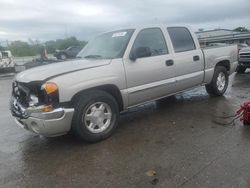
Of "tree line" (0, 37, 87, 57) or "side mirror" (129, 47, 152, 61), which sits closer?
"side mirror" (129, 47, 152, 61)

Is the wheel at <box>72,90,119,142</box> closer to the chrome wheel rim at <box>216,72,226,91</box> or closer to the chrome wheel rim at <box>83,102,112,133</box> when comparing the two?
the chrome wheel rim at <box>83,102,112,133</box>

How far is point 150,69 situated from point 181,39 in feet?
4.61

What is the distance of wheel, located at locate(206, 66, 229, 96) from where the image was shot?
7.13 meters

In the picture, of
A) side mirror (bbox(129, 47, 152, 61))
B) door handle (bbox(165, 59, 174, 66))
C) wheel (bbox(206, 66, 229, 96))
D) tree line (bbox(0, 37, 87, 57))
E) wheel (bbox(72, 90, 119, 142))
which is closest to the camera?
wheel (bbox(72, 90, 119, 142))

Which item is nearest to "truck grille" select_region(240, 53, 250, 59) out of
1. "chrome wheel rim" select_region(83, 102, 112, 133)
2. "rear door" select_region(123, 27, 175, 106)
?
"rear door" select_region(123, 27, 175, 106)

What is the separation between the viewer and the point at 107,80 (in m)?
4.59

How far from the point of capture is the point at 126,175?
3.44 meters

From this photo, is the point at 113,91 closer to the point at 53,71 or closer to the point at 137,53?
the point at 137,53

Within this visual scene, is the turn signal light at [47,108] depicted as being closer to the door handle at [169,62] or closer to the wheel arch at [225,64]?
the door handle at [169,62]

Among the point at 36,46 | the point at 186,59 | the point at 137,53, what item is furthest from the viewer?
the point at 36,46

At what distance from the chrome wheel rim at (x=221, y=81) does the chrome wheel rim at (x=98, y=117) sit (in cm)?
374

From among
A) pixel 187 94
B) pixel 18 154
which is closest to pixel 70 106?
pixel 18 154

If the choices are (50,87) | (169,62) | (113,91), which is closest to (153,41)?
(169,62)

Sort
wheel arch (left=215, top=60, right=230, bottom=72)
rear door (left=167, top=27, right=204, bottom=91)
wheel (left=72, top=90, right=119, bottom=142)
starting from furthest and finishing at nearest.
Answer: wheel arch (left=215, top=60, right=230, bottom=72), rear door (left=167, top=27, right=204, bottom=91), wheel (left=72, top=90, right=119, bottom=142)
